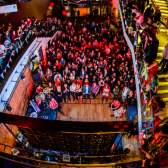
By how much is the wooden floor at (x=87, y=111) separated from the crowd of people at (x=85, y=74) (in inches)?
9.8

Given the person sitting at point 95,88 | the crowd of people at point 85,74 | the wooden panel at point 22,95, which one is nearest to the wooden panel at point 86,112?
the crowd of people at point 85,74

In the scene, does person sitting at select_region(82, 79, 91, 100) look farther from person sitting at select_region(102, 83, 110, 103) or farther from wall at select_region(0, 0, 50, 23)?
wall at select_region(0, 0, 50, 23)

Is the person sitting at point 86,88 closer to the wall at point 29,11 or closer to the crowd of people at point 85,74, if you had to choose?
the crowd of people at point 85,74

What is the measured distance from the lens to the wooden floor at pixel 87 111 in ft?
46.2

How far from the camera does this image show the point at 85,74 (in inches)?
558

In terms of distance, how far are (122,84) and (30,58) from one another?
180 inches

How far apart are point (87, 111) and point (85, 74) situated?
182 centimetres

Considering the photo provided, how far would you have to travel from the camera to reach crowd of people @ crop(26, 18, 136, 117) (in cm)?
1376

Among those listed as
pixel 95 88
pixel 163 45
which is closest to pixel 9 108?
pixel 95 88

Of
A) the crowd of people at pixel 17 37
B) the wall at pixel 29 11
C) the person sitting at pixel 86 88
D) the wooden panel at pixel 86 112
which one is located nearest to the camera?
the crowd of people at pixel 17 37

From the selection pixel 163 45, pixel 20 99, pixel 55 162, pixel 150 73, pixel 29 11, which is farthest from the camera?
pixel 29 11

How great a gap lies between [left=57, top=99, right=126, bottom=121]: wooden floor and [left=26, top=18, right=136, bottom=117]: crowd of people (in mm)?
248

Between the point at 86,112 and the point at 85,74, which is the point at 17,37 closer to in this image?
the point at 85,74

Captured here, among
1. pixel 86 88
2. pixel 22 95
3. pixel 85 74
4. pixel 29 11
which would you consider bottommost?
pixel 22 95
